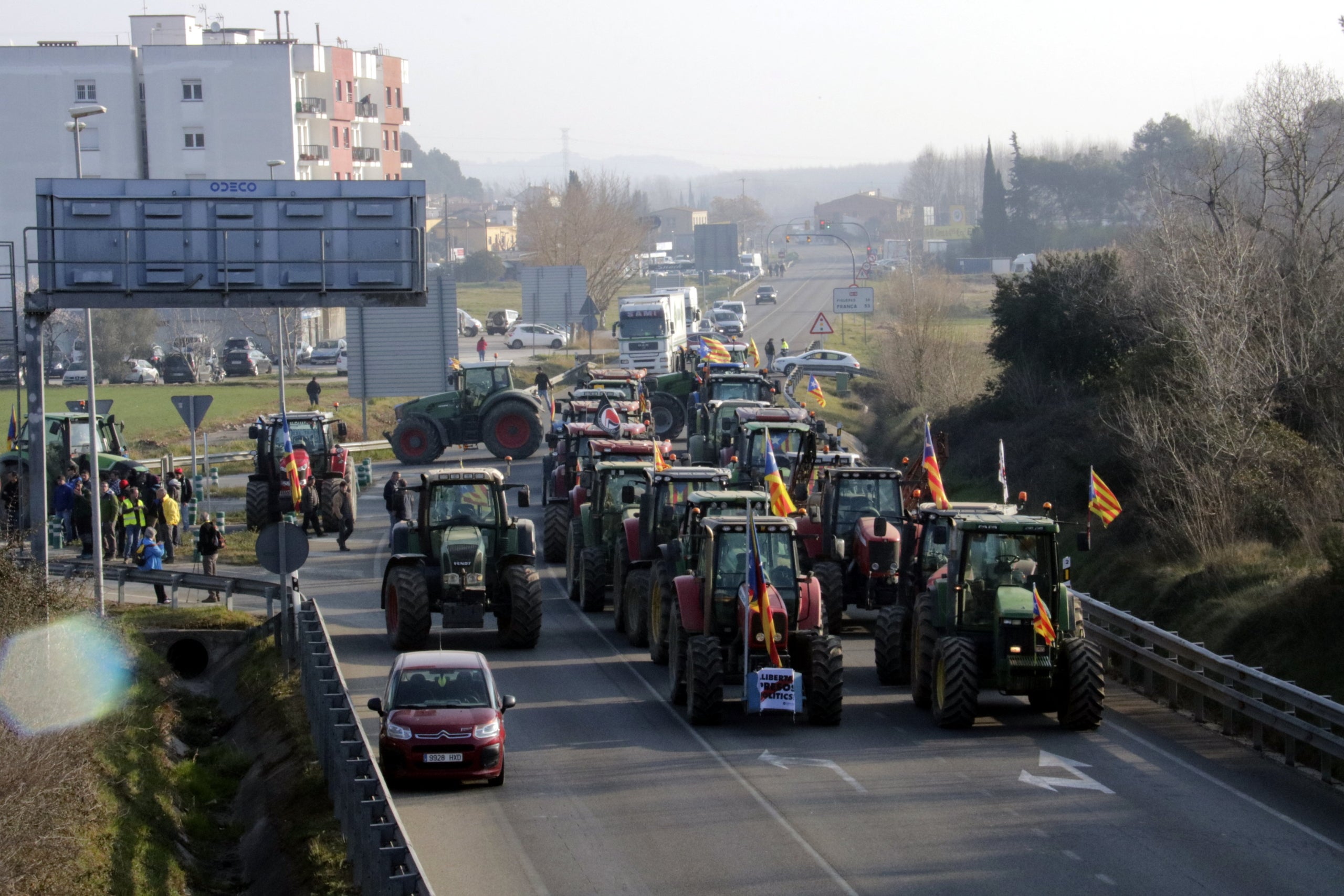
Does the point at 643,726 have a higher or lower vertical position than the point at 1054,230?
lower

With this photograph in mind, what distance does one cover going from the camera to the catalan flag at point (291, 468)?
1264 inches

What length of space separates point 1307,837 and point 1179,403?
14.2m

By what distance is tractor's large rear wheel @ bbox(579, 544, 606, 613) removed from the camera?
2562 cm

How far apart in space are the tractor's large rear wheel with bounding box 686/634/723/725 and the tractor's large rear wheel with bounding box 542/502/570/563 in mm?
12550

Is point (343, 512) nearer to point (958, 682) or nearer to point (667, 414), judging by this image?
point (667, 414)

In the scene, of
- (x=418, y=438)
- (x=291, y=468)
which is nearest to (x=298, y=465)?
(x=291, y=468)

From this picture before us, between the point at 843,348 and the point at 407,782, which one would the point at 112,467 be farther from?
the point at 843,348

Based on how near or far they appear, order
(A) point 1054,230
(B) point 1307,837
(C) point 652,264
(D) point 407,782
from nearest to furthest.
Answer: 1. (B) point 1307,837
2. (D) point 407,782
3. (A) point 1054,230
4. (C) point 652,264

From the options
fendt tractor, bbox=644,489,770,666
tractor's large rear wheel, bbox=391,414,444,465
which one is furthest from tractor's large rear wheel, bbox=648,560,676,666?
tractor's large rear wheel, bbox=391,414,444,465

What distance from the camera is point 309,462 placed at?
3375 cm

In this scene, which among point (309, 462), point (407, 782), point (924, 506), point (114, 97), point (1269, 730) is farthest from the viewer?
point (114, 97)

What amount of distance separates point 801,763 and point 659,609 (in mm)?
5211

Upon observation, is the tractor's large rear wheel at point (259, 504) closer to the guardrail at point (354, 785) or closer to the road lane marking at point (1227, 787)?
the guardrail at point (354, 785)

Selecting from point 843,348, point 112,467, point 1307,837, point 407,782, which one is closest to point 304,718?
point 407,782
